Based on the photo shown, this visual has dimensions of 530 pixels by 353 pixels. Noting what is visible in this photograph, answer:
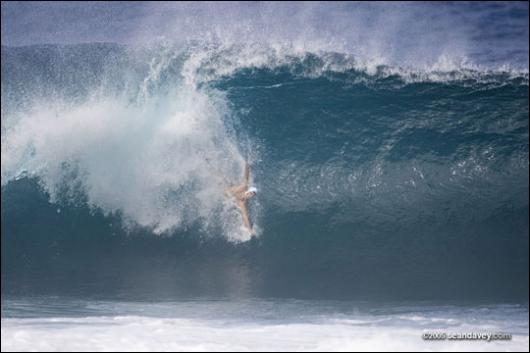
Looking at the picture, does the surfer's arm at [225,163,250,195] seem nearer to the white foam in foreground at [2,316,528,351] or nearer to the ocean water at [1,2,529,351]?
the ocean water at [1,2,529,351]

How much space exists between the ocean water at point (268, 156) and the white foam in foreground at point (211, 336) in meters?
0.74

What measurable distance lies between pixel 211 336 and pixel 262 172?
14.0 feet

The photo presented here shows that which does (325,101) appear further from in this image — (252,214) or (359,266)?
(359,266)

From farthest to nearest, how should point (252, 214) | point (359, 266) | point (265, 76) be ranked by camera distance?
point (265, 76) < point (252, 214) < point (359, 266)

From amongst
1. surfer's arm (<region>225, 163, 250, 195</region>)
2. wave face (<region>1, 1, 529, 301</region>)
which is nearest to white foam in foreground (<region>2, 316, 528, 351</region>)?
wave face (<region>1, 1, 529, 301</region>)

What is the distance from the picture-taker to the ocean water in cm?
863

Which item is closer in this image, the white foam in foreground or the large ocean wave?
the white foam in foreground

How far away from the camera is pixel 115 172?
1036cm

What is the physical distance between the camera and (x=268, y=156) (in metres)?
10.2

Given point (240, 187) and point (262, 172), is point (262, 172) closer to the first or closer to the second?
point (262, 172)

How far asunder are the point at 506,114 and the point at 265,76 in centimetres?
542

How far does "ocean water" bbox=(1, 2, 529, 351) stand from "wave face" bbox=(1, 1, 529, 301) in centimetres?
4

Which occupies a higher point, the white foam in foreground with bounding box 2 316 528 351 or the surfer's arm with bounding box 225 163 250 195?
the surfer's arm with bounding box 225 163 250 195

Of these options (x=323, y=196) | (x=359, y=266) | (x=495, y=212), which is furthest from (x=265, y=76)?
(x=495, y=212)
